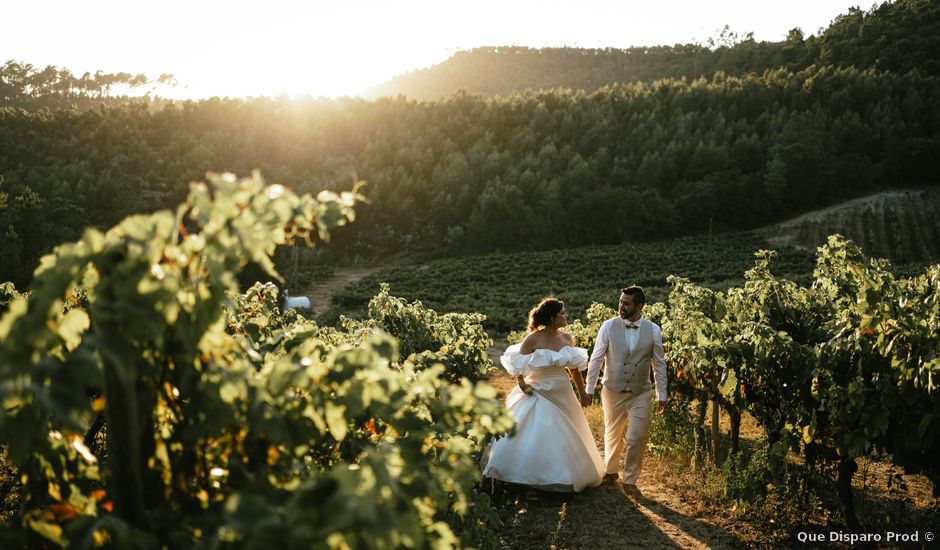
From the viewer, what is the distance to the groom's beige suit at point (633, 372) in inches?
235

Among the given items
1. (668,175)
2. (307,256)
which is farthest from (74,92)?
(668,175)

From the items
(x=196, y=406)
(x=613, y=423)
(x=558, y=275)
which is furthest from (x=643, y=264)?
(x=196, y=406)

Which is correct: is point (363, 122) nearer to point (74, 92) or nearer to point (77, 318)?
point (74, 92)

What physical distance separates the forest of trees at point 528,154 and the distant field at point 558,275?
6371 mm

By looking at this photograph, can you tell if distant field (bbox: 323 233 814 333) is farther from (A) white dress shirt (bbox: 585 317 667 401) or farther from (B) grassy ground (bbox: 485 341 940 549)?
(B) grassy ground (bbox: 485 341 940 549)

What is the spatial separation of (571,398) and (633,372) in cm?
62

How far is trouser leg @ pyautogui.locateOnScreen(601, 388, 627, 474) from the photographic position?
6.13 metres

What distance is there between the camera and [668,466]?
6.73m

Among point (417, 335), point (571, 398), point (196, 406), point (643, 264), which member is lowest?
point (643, 264)

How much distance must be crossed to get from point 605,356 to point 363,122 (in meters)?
62.1

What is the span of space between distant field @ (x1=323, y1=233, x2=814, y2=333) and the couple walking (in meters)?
16.9

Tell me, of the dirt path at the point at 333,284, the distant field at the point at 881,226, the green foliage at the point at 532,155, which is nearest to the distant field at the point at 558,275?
the dirt path at the point at 333,284

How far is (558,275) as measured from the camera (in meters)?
38.5

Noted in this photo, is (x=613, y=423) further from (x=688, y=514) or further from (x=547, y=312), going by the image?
(x=547, y=312)
